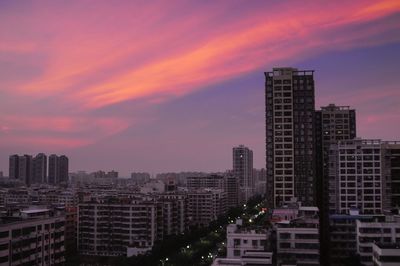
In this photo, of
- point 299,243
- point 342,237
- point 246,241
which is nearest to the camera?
point 246,241

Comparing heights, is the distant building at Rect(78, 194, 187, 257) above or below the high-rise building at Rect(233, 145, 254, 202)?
below

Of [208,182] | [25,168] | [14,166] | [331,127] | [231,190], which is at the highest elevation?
[331,127]

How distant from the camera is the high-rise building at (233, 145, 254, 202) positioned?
87.2 meters

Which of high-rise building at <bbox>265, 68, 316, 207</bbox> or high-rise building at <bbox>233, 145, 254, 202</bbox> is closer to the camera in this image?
high-rise building at <bbox>265, 68, 316, 207</bbox>

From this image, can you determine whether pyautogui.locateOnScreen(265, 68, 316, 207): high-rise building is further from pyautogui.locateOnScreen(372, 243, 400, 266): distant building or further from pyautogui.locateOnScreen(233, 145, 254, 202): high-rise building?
pyautogui.locateOnScreen(233, 145, 254, 202): high-rise building

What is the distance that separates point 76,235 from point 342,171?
22.2 m

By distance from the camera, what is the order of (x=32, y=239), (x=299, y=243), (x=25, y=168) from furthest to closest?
(x=25, y=168), (x=32, y=239), (x=299, y=243)

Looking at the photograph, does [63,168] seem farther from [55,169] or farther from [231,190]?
[231,190]

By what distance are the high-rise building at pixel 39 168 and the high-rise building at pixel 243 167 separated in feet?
122

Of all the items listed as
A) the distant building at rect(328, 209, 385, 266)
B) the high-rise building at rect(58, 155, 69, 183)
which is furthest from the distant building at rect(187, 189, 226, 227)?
the high-rise building at rect(58, 155, 69, 183)

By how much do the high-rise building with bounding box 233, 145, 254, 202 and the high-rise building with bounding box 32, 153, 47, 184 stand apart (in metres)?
37.1

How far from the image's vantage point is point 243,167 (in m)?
90.5

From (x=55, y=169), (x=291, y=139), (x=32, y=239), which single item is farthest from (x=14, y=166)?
(x=32, y=239)

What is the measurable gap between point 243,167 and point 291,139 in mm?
55441
